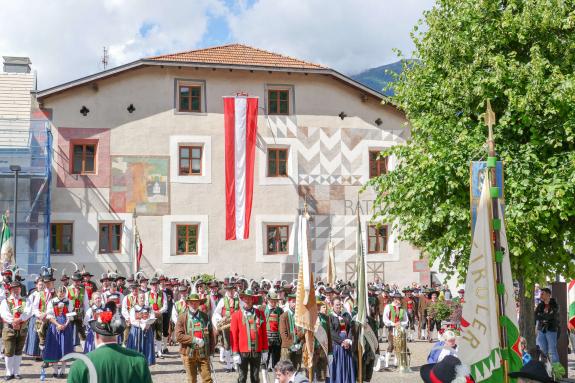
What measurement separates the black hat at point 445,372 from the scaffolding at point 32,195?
25058mm

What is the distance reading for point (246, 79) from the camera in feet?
109

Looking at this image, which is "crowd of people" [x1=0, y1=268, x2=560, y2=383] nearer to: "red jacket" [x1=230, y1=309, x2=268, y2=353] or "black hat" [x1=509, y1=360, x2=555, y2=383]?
"red jacket" [x1=230, y1=309, x2=268, y2=353]

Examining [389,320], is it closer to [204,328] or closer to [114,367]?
[204,328]

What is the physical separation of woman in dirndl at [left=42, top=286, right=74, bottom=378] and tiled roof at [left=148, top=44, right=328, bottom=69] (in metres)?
17.1

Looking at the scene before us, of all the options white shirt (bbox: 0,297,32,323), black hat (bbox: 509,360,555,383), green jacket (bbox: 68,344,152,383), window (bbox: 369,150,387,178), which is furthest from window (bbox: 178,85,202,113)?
black hat (bbox: 509,360,555,383)

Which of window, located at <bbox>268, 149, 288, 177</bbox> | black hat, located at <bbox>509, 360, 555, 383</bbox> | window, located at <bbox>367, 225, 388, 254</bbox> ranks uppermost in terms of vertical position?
window, located at <bbox>268, 149, 288, 177</bbox>

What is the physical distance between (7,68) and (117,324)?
35407 millimetres

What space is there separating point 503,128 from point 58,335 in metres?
10.3

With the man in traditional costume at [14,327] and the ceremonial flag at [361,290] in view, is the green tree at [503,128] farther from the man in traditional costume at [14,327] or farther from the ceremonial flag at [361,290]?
the man in traditional costume at [14,327]

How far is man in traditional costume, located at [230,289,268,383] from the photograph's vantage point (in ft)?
46.8

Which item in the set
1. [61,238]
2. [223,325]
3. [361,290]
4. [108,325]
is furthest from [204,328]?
[61,238]

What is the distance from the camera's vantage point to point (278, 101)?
33.5 metres

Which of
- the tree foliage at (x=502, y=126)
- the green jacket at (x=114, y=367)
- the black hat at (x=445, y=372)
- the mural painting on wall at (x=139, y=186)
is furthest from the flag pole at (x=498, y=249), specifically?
the mural painting on wall at (x=139, y=186)

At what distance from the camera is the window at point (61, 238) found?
1212 inches
